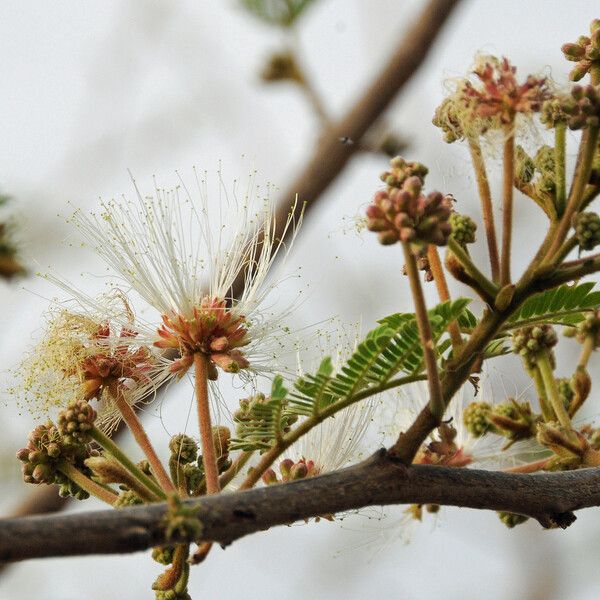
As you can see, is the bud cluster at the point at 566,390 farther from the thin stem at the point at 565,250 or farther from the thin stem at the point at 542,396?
the thin stem at the point at 565,250

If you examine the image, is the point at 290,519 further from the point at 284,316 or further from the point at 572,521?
the point at 284,316

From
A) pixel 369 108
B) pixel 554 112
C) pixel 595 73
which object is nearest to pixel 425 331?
pixel 554 112

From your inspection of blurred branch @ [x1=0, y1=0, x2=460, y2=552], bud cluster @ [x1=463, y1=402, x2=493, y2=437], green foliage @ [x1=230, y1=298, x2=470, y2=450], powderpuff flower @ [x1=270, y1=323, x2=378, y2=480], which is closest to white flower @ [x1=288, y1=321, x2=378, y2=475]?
powderpuff flower @ [x1=270, y1=323, x2=378, y2=480]

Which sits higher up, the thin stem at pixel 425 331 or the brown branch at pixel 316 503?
the thin stem at pixel 425 331

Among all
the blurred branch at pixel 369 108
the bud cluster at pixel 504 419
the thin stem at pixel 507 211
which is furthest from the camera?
the blurred branch at pixel 369 108

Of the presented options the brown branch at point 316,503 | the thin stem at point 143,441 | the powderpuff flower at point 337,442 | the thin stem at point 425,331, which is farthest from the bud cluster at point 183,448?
the thin stem at point 425,331

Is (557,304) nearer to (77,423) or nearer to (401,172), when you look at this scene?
(401,172)
